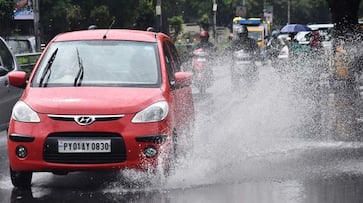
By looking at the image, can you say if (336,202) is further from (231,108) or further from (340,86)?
(340,86)

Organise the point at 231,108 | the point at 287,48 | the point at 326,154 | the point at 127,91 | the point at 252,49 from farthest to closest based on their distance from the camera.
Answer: the point at 287,48 < the point at 252,49 < the point at 231,108 < the point at 326,154 < the point at 127,91

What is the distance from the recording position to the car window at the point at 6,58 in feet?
38.9

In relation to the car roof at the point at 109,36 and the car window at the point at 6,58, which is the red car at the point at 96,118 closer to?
the car roof at the point at 109,36

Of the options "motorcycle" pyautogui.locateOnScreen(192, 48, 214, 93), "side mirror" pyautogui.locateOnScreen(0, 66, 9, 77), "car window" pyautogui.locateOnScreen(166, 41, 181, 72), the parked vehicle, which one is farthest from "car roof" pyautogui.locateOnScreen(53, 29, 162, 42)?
the parked vehicle

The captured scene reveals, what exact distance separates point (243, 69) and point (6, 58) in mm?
9673

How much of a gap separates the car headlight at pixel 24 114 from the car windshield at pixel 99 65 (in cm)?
52

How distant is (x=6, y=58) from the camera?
12.0 m

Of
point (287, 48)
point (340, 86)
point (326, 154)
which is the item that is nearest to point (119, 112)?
point (326, 154)

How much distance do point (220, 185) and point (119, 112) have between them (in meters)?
1.22

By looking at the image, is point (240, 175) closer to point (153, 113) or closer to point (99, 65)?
point (153, 113)

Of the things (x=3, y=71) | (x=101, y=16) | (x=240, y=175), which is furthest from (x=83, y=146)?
(x=101, y=16)

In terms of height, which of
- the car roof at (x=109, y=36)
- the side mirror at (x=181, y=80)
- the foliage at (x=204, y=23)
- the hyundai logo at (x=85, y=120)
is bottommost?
the foliage at (x=204, y=23)

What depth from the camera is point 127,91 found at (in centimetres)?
809

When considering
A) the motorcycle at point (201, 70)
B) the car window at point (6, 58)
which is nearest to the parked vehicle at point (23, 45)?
the motorcycle at point (201, 70)
